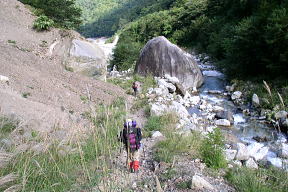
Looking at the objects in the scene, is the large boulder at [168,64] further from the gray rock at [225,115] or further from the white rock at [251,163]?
the white rock at [251,163]

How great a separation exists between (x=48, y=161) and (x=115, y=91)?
9.15m

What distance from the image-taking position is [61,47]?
14898mm

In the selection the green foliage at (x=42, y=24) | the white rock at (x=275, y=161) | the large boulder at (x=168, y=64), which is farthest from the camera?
the green foliage at (x=42, y=24)

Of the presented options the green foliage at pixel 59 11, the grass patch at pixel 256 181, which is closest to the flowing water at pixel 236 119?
the grass patch at pixel 256 181

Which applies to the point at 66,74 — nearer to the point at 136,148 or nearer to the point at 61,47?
the point at 61,47

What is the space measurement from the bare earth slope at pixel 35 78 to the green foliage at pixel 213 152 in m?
2.90

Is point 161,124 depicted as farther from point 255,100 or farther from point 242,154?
point 255,100

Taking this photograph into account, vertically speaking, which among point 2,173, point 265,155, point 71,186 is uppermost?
point 2,173

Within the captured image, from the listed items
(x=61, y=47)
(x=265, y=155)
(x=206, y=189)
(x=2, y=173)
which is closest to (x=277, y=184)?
(x=206, y=189)

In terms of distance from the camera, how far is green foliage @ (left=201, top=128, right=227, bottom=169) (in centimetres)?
526

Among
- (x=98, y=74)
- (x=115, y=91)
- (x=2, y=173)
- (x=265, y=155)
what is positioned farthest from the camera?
(x=98, y=74)

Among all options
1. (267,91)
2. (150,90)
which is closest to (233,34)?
(267,91)

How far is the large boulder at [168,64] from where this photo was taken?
50.5ft

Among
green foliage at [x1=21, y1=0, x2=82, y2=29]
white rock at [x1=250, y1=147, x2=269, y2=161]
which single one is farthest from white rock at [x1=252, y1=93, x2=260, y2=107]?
green foliage at [x1=21, y1=0, x2=82, y2=29]
